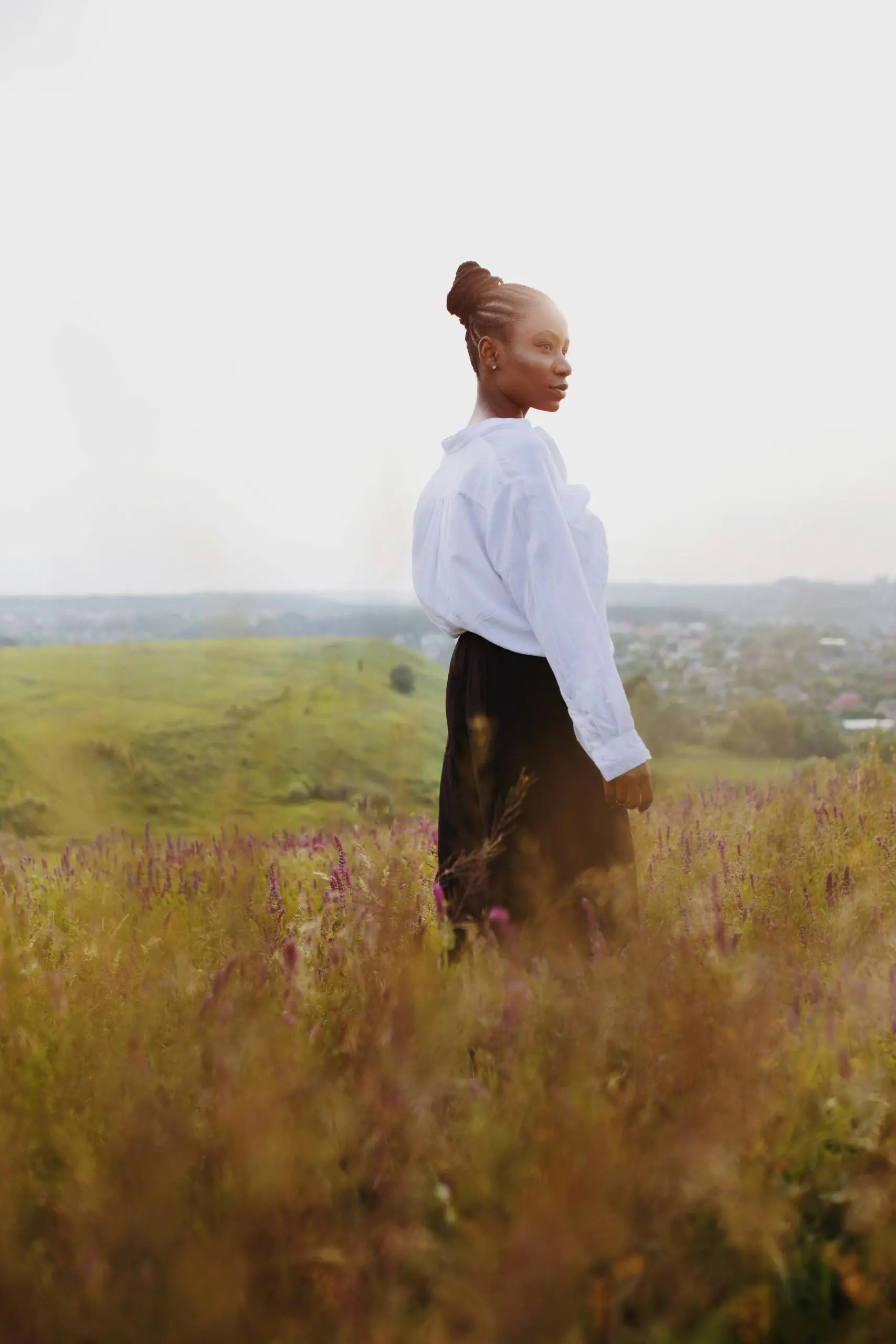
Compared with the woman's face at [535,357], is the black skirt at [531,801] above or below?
below

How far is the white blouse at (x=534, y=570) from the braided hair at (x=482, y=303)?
0.85 ft

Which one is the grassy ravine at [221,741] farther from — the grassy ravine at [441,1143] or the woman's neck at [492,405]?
the woman's neck at [492,405]

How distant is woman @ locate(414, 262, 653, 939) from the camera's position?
2264 mm

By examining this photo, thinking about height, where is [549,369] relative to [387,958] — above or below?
above

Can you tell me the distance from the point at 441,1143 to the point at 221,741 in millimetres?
7043

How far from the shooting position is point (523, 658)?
2445 millimetres

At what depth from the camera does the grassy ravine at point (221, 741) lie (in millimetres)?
1675

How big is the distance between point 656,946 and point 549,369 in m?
1.42

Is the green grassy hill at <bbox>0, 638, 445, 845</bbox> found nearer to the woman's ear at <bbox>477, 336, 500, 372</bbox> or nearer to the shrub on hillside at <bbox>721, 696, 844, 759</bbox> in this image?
the woman's ear at <bbox>477, 336, 500, 372</bbox>

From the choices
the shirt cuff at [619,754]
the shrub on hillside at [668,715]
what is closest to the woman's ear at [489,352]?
the shirt cuff at [619,754]

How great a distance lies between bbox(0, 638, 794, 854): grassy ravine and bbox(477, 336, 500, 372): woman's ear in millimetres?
736

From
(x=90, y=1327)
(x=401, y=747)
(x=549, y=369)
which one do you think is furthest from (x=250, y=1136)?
(x=549, y=369)

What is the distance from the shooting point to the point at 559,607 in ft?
7.45

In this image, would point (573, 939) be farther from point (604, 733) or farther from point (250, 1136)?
point (250, 1136)
